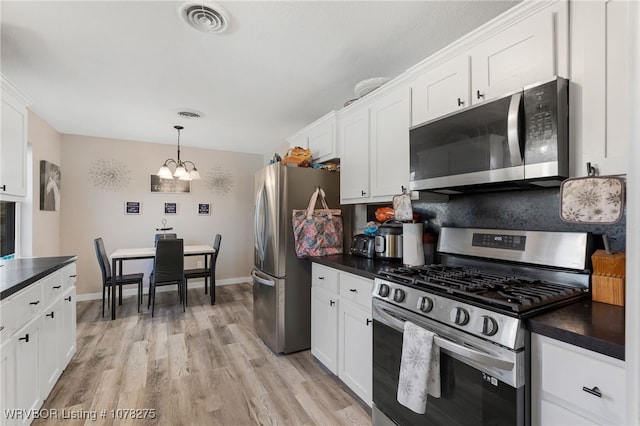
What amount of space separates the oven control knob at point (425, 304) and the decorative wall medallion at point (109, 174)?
4886 mm

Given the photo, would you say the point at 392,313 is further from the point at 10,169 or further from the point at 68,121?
the point at 68,121

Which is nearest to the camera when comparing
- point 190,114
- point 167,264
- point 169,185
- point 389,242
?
point 389,242

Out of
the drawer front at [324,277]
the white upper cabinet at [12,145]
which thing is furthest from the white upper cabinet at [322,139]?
the white upper cabinet at [12,145]

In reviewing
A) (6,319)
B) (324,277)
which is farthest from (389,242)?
(6,319)

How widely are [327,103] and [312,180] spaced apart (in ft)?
2.94

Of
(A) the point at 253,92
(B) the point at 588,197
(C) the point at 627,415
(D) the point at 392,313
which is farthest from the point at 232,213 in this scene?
(C) the point at 627,415

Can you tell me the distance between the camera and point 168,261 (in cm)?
383

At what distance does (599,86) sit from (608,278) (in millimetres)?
754

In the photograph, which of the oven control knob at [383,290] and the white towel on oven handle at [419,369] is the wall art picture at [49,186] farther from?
the white towel on oven handle at [419,369]

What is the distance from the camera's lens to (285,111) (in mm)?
3324

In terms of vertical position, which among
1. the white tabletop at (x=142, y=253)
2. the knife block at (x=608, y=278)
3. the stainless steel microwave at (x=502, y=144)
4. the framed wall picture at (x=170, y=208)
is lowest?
the white tabletop at (x=142, y=253)

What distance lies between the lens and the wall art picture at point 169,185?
4895mm

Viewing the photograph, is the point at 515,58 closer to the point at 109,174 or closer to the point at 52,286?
the point at 52,286

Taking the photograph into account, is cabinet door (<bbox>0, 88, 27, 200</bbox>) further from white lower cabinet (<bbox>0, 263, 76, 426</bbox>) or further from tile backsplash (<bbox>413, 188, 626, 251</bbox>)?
tile backsplash (<bbox>413, 188, 626, 251</bbox>)
